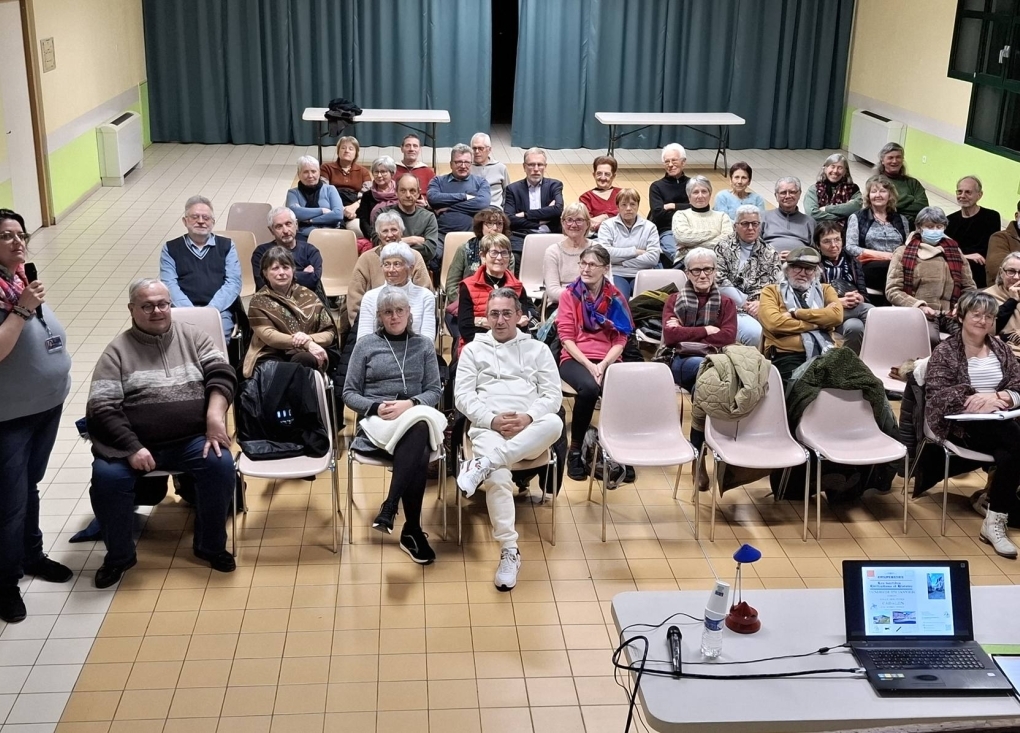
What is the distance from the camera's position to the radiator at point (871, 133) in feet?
41.9

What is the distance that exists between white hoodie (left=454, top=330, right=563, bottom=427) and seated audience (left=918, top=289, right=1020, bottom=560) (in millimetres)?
1780

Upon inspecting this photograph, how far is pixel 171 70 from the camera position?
1405 cm

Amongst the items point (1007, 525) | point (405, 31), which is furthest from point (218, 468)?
point (405, 31)

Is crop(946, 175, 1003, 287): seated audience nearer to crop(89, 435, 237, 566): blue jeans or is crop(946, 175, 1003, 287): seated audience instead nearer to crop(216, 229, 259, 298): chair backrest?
crop(216, 229, 259, 298): chair backrest

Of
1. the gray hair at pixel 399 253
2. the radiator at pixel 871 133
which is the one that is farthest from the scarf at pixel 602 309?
the radiator at pixel 871 133

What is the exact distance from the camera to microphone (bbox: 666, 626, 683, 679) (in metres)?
2.91

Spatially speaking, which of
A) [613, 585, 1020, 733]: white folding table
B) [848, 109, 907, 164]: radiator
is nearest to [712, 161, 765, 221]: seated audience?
[613, 585, 1020, 733]: white folding table

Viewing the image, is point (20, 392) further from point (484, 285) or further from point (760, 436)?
point (760, 436)

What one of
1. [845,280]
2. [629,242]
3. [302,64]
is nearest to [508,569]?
[629,242]

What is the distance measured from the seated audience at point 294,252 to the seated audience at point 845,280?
9.82 ft

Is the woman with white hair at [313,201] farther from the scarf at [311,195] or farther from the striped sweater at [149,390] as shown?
the striped sweater at [149,390]

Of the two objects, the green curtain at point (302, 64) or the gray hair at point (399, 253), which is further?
the green curtain at point (302, 64)

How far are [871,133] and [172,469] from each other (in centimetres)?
1126

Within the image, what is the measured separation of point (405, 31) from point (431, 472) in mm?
10286
